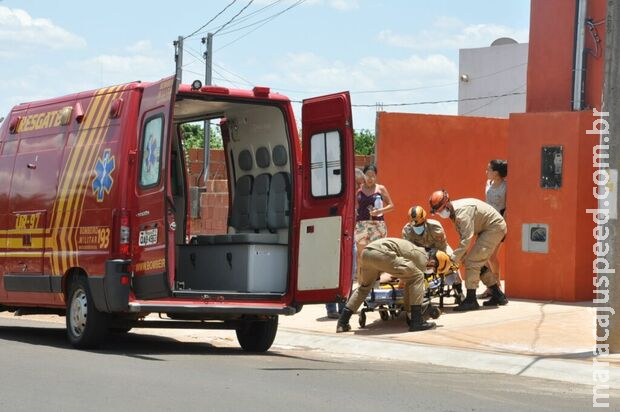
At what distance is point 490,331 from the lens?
13.0 metres

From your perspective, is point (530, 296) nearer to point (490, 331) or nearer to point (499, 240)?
point (499, 240)

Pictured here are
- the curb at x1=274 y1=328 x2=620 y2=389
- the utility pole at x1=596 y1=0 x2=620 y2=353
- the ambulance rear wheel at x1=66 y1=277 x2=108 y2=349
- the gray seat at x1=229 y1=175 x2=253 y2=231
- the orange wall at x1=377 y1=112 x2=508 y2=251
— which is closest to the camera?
the curb at x1=274 y1=328 x2=620 y2=389

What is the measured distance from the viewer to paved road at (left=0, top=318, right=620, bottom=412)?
8320 mm

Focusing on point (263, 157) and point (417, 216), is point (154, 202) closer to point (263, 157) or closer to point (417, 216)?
point (263, 157)

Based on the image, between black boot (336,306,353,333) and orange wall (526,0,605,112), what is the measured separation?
13.1 ft

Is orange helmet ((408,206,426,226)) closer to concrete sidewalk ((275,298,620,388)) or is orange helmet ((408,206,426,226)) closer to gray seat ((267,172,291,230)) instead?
concrete sidewalk ((275,298,620,388))

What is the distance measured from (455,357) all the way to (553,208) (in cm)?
389

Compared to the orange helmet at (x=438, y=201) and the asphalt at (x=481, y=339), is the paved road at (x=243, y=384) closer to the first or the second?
the asphalt at (x=481, y=339)

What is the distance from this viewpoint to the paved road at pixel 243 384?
8.32 m

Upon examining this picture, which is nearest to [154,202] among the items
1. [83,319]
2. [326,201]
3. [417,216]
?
[83,319]

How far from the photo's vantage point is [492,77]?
1857 inches

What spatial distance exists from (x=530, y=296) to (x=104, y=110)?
244 inches

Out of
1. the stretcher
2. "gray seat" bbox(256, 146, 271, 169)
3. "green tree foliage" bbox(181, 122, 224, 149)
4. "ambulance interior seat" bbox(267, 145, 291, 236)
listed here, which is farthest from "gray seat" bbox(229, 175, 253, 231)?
"green tree foliage" bbox(181, 122, 224, 149)

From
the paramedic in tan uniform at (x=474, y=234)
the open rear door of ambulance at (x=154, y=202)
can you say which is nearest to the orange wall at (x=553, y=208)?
the paramedic in tan uniform at (x=474, y=234)
